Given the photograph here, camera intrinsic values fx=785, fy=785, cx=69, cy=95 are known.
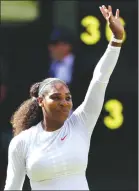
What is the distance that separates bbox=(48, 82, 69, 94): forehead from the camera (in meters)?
3.60

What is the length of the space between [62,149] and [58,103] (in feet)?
0.70

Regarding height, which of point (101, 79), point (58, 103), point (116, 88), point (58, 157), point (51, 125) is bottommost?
point (116, 88)

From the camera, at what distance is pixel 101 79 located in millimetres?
3559

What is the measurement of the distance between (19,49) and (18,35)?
13cm

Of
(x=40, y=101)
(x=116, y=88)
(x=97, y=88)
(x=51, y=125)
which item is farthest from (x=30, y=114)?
(x=116, y=88)

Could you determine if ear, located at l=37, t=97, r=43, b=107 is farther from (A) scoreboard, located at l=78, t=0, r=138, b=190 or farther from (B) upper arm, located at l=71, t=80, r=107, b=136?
(A) scoreboard, located at l=78, t=0, r=138, b=190

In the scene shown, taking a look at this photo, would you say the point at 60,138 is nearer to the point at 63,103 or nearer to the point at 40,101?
the point at 63,103

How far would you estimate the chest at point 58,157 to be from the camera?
3480 mm

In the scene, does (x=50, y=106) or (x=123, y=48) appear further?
(x=123, y=48)

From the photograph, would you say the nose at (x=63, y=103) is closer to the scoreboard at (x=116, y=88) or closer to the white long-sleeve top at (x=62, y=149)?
the white long-sleeve top at (x=62, y=149)

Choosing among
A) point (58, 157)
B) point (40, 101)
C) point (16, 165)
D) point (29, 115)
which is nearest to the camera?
point (58, 157)

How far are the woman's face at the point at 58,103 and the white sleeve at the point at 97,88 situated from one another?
3.2 inches

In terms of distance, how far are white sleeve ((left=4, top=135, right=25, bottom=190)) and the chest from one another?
0.05 meters

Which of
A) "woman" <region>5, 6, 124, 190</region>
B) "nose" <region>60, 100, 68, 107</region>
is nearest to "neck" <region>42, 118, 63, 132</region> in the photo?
"woman" <region>5, 6, 124, 190</region>
